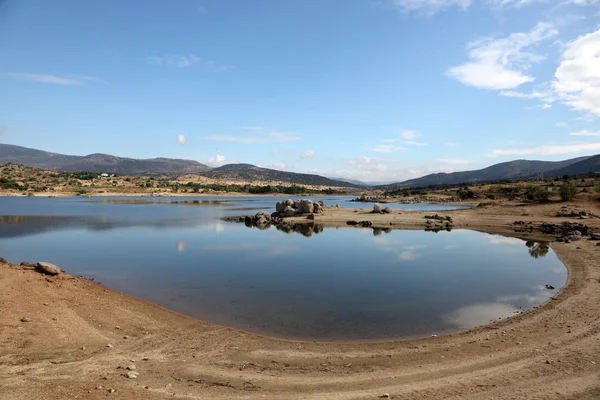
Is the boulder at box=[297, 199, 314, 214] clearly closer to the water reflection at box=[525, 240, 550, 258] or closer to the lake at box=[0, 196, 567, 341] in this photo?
the lake at box=[0, 196, 567, 341]

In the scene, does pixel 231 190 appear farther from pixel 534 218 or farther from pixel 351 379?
pixel 351 379

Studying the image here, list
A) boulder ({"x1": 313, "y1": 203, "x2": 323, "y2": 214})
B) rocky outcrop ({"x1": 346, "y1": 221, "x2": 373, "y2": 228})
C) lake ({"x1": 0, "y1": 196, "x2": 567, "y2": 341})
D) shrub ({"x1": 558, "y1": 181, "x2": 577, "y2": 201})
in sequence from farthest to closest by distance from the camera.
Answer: boulder ({"x1": 313, "y1": 203, "x2": 323, "y2": 214})
shrub ({"x1": 558, "y1": 181, "x2": 577, "y2": 201})
rocky outcrop ({"x1": 346, "y1": 221, "x2": 373, "y2": 228})
lake ({"x1": 0, "y1": 196, "x2": 567, "y2": 341})

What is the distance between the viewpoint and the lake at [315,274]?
14.9 meters

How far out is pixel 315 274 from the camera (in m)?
23.2

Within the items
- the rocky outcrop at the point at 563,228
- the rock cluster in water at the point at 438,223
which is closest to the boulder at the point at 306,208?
the rock cluster in water at the point at 438,223

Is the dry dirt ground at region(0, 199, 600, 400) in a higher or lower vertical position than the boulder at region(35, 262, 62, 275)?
lower

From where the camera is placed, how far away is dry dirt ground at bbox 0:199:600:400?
8.33 m

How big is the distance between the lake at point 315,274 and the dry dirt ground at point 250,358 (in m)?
1.61

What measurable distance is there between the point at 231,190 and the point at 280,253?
148 m

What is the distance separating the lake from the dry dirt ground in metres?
1.61

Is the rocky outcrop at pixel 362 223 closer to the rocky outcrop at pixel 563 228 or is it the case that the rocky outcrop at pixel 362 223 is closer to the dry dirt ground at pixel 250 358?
the rocky outcrop at pixel 563 228

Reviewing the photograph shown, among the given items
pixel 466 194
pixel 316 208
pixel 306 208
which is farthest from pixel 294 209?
pixel 466 194

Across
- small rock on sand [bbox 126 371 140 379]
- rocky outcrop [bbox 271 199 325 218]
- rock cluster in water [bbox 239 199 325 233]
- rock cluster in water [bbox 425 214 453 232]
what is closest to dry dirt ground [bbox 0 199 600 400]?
small rock on sand [bbox 126 371 140 379]

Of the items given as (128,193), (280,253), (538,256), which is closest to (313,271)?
(280,253)
